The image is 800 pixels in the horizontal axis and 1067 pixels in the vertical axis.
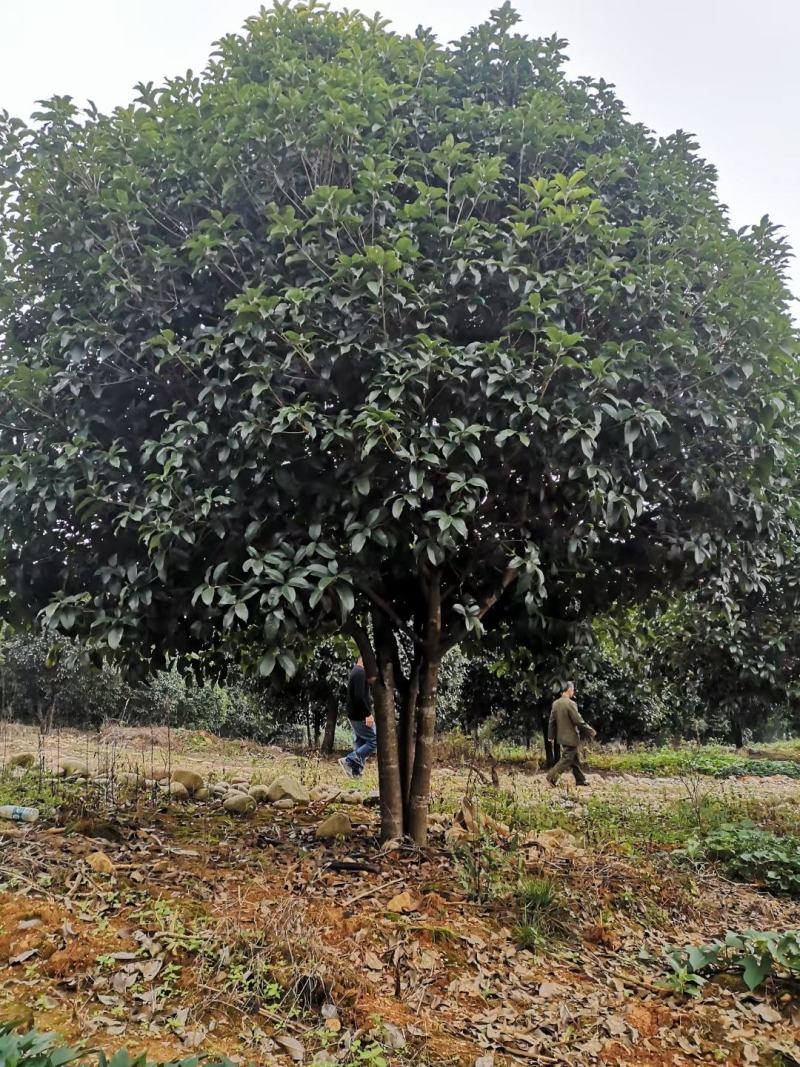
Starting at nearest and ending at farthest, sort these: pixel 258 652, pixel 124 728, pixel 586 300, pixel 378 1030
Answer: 1. pixel 378 1030
2. pixel 586 300
3. pixel 258 652
4. pixel 124 728

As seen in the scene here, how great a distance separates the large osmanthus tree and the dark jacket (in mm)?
4543

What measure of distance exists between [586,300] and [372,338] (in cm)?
136

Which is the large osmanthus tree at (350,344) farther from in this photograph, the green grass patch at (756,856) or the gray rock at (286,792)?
the green grass patch at (756,856)

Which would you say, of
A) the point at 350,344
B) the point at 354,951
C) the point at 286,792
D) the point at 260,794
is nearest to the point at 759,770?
the point at 286,792

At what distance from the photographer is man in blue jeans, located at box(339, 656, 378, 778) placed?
9.93 m

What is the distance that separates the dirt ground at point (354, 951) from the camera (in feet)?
9.98

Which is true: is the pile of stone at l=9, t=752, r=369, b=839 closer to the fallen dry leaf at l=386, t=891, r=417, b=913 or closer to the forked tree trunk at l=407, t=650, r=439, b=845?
the forked tree trunk at l=407, t=650, r=439, b=845

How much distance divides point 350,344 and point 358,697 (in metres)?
6.51

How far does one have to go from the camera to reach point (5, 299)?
4.86m

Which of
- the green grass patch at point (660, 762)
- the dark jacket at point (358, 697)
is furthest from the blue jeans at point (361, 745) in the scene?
the green grass patch at point (660, 762)

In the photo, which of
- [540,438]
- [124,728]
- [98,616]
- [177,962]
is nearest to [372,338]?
[540,438]

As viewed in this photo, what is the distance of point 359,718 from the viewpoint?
401 inches

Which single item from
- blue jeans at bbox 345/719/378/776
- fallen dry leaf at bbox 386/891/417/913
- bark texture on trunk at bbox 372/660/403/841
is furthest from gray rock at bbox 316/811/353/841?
blue jeans at bbox 345/719/378/776

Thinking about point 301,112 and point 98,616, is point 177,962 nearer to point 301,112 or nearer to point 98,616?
point 98,616
